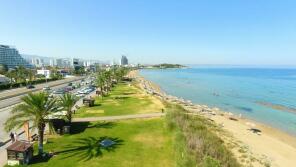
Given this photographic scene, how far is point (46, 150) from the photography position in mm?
23406

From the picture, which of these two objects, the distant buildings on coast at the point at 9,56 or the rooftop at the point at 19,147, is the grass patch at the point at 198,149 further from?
the distant buildings on coast at the point at 9,56

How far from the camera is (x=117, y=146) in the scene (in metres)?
24.5

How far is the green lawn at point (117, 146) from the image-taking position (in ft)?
68.3

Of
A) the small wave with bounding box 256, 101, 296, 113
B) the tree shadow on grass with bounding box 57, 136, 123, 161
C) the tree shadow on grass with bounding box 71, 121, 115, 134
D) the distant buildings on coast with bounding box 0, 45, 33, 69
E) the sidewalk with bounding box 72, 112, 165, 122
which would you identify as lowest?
the small wave with bounding box 256, 101, 296, 113

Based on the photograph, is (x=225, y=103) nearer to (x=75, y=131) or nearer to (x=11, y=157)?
(x=75, y=131)

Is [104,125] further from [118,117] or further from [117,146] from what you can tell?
[117,146]

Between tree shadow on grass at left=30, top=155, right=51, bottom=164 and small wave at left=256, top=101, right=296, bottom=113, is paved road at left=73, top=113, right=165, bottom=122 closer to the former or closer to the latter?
tree shadow on grass at left=30, top=155, right=51, bottom=164

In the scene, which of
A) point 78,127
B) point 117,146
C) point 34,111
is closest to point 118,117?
point 78,127

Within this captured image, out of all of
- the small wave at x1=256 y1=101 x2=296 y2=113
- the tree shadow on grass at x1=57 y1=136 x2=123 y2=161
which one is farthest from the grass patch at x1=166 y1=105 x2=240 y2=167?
the small wave at x1=256 y1=101 x2=296 y2=113

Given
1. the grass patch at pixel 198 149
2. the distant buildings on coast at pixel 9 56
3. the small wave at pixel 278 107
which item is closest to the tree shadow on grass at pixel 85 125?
the grass patch at pixel 198 149

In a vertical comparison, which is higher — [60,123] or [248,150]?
[60,123]

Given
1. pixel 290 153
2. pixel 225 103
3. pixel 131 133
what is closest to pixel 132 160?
pixel 131 133

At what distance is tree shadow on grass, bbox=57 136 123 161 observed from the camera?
72.5 feet

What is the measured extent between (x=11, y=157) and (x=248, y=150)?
2411cm
